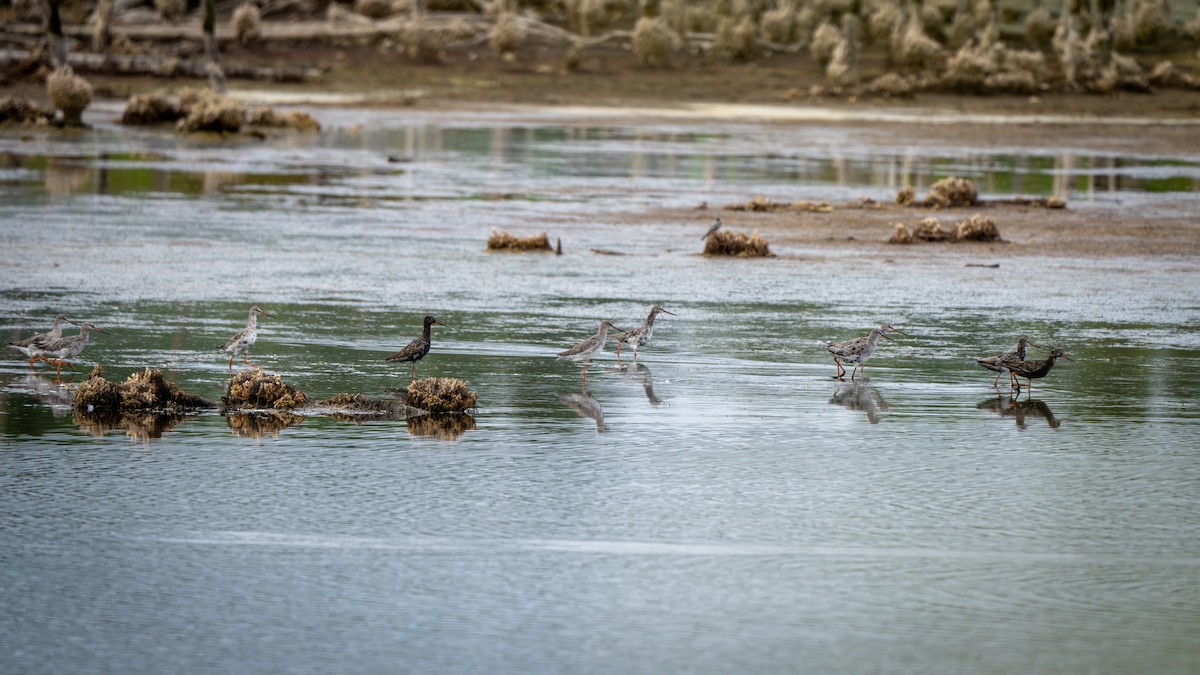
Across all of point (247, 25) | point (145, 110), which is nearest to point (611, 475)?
point (145, 110)

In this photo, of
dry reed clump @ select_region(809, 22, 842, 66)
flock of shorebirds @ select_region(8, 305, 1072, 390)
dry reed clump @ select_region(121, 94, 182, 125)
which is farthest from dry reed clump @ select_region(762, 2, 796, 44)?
flock of shorebirds @ select_region(8, 305, 1072, 390)

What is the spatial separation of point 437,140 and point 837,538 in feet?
112

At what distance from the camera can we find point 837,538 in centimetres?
862

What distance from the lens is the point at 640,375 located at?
524 inches

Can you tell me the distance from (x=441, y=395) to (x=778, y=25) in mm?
60457

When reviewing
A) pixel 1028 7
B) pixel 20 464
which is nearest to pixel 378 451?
pixel 20 464

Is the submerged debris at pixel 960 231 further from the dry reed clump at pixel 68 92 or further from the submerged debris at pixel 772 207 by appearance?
the dry reed clump at pixel 68 92

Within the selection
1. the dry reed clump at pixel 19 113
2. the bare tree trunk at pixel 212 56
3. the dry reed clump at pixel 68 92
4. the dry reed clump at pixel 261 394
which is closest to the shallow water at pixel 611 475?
the dry reed clump at pixel 261 394

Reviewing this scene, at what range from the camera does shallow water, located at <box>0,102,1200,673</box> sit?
7.14 meters

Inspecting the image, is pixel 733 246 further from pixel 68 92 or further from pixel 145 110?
pixel 145 110

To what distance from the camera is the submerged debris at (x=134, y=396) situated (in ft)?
37.8

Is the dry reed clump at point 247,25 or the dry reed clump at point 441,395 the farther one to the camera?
the dry reed clump at point 247,25

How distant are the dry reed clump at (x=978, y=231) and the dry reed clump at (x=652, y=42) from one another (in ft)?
134

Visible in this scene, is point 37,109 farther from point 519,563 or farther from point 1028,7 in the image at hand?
point 1028,7
